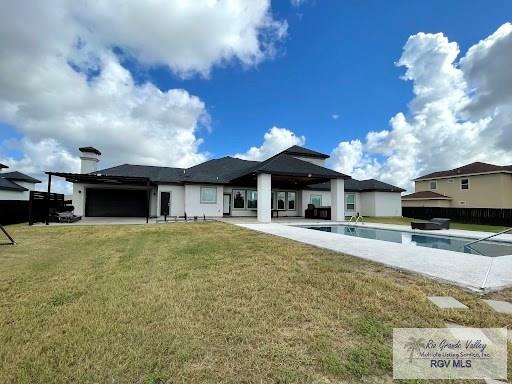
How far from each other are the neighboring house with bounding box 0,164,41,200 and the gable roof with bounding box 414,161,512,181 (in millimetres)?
47917

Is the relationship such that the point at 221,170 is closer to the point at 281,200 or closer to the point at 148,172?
the point at 281,200

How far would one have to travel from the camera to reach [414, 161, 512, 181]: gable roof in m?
27.2

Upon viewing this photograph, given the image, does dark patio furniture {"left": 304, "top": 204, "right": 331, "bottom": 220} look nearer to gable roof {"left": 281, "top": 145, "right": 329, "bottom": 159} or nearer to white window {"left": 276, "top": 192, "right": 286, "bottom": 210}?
white window {"left": 276, "top": 192, "right": 286, "bottom": 210}

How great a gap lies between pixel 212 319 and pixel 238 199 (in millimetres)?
21331

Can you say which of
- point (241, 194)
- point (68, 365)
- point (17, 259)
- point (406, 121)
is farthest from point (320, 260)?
point (406, 121)

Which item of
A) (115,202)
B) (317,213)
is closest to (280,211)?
(317,213)

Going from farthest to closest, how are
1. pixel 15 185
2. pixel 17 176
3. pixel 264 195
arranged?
pixel 17 176
pixel 15 185
pixel 264 195

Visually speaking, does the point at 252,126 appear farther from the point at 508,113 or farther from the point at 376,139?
the point at 508,113

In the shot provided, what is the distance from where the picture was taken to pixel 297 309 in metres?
3.84

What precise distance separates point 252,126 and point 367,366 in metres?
26.3

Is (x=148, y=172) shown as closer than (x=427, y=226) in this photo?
No

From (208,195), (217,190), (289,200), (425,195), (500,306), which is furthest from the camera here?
(425,195)

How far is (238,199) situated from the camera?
24.8 metres

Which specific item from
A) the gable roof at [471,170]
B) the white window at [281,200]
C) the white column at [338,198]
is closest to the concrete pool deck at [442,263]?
the white column at [338,198]
